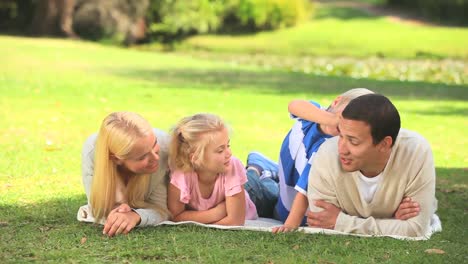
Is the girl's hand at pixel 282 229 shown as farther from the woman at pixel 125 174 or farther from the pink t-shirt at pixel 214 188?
the woman at pixel 125 174

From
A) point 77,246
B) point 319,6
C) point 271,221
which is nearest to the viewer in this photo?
point 77,246

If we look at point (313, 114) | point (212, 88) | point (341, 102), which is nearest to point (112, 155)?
point (313, 114)

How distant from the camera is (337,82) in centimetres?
1634

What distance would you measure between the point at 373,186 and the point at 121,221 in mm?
1490

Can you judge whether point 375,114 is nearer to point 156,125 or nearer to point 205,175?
point 205,175

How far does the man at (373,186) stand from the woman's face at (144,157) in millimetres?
938

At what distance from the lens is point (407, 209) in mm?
5207

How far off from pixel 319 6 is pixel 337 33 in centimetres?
620

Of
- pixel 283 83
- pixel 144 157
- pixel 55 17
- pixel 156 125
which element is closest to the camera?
pixel 144 157

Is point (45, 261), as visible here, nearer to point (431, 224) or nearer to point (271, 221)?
point (271, 221)

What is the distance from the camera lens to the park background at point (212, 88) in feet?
16.4

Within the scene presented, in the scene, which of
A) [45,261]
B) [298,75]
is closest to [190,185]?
[45,261]

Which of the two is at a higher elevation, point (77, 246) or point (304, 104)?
point (304, 104)

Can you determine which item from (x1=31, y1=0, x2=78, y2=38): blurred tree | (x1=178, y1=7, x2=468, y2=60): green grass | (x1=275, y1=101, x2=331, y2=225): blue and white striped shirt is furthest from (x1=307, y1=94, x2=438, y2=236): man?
(x1=31, y1=0, x2=78, y2=38): blurred tree
